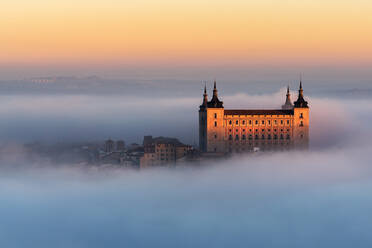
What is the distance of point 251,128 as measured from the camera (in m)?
171

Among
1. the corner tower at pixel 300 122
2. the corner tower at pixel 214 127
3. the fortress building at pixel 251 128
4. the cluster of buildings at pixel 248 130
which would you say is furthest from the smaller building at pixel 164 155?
Answer: the corner tower at pixel 300 122

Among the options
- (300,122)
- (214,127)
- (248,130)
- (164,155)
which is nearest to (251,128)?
(248,130)

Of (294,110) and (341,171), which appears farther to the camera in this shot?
(341,171)

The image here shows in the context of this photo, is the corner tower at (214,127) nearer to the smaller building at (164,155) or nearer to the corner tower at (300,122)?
the smaller building at (164,155)

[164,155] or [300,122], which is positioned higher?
[300,122]

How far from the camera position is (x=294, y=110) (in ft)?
566

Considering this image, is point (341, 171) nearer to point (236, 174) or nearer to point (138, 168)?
point (236, 174)

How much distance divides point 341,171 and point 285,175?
15.0 metres

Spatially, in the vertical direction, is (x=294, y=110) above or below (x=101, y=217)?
above

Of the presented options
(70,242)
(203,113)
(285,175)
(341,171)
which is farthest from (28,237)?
(341,171)

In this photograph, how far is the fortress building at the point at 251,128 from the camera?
17025cm

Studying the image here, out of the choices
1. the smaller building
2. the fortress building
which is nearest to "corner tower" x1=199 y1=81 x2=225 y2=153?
the fortress building

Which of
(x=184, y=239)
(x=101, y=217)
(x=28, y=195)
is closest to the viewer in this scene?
(x=184, y=239)

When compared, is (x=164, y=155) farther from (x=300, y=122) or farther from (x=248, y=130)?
(x=300, y=122)
